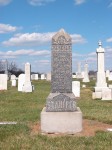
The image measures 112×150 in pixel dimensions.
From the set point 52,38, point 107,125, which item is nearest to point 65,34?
point 52,38

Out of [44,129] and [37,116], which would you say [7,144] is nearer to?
[44,129]

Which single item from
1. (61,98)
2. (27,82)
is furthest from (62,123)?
(27,82)

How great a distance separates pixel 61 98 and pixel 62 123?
0.73 meters

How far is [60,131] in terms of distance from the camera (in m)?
8.22

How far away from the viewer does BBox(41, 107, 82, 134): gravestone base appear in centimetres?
819

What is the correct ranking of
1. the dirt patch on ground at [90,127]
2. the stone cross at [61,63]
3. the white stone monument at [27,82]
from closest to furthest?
the dirt patch on ground at [90,127] → the stone cross at [61,63] → the white stone monument at [27,82]

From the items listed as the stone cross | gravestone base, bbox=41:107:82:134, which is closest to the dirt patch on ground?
gravestone base, bbox=41:107:82:134

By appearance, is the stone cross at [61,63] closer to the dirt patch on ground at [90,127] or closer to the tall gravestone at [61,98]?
the tall gravestone at [61,98]

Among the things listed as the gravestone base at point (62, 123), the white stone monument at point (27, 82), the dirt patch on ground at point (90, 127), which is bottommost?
the dirt patch on ground at point (90, 127)

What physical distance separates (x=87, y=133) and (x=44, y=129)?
113 cm

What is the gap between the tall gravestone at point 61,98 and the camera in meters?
8.20

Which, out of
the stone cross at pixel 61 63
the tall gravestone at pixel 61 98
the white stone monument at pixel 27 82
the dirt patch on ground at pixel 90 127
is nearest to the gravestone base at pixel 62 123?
the tall gravestone at pixel 61 98

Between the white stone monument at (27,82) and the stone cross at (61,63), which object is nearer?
the stone cross at (61,63)

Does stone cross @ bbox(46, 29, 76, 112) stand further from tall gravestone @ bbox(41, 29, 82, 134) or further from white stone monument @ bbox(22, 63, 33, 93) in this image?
white stone monument @ bbox(22, 63, 33, 93)
